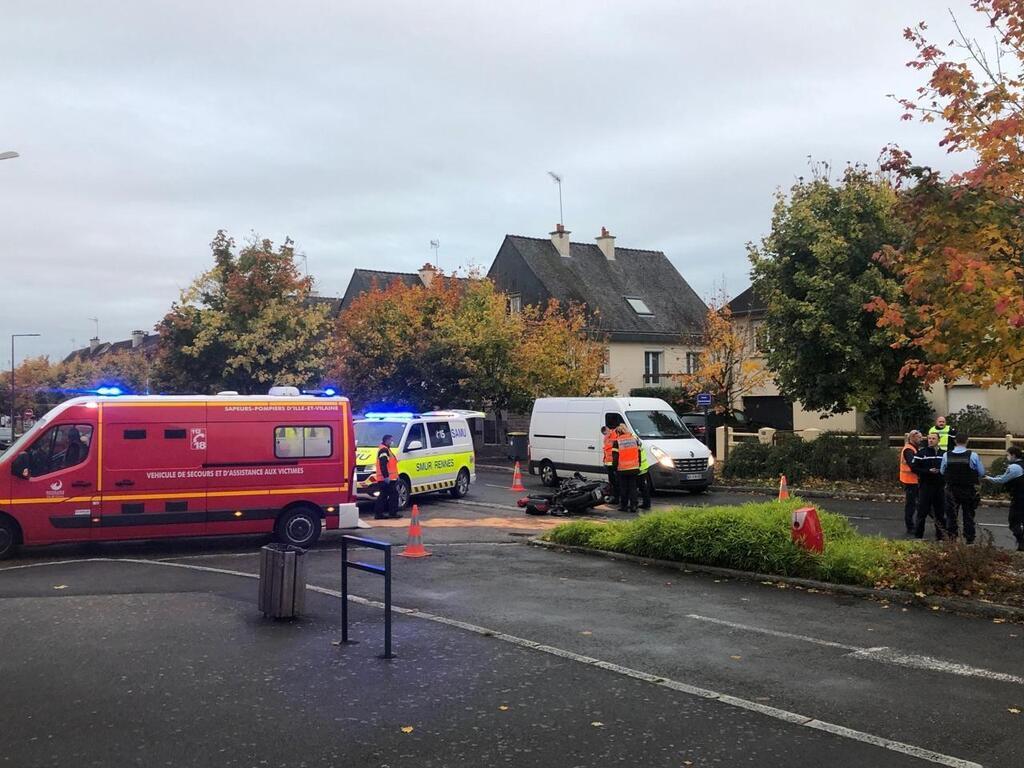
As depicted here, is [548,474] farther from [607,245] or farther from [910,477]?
[607,245]

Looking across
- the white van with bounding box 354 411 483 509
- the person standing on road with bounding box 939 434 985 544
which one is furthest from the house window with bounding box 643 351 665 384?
the person standing on road with bounding box 939 434 985 544

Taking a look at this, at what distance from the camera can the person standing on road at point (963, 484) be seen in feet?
40.9

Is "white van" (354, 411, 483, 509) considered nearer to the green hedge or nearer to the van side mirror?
the van side mirror

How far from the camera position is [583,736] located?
5375mm

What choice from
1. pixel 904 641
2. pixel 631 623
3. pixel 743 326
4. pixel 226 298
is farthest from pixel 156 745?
pixel 743 326

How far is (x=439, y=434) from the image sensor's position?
20562mm

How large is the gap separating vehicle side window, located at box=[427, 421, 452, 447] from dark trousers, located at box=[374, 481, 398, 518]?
2.52 m

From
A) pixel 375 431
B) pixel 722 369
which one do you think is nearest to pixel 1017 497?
pixel 375 431

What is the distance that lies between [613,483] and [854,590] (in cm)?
953

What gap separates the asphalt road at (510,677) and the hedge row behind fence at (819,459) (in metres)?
13.2

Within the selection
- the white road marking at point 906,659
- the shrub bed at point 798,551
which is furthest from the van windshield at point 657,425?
the white road marking at point 906,659

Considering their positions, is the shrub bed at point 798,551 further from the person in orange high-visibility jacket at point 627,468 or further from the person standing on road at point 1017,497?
the person in orange high-visibility jacket at point 627,468

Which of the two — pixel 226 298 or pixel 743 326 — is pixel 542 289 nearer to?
pixel 743 326

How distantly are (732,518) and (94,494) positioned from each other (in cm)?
891
